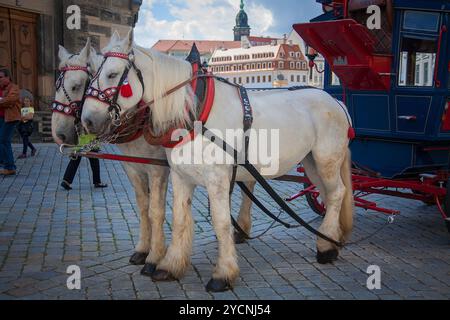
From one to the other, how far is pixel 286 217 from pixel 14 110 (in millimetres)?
5407

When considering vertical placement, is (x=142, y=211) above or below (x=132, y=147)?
below

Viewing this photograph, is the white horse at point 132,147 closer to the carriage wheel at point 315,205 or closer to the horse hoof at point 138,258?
the horse hoof at point 138,258

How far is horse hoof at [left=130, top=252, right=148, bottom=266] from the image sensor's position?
4.35m

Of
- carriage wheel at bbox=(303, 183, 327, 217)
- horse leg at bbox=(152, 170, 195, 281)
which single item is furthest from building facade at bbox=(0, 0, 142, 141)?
horse leg at bbox=(152, 170, 195, 281)

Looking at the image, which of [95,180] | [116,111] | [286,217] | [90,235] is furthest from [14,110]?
[116,111]

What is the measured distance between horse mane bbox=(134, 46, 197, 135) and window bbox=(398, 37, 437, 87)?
262cm

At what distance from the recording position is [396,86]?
204 inches

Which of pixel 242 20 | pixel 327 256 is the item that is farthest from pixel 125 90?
pixel 242 20

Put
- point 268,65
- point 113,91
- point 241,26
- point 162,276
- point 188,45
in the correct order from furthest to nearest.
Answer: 1. point 241,26
2. point 188,45
3. point 268,65
4. point 162,276
5. point 113,91

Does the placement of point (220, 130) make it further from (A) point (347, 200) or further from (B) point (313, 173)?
(A) point (347, 200)

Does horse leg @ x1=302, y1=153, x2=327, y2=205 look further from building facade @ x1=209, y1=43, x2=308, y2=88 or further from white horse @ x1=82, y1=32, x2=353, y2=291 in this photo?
building facade @ x1=209, y1=43, x2=308, y2=88

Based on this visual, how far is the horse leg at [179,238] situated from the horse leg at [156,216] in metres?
0.17

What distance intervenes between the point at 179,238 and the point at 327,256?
4.53ft
